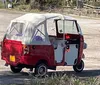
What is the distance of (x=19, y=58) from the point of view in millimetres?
13172

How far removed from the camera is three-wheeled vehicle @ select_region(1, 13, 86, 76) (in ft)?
43.3

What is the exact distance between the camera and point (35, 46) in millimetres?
13305

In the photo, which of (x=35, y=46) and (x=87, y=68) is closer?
(x=35, y=46)

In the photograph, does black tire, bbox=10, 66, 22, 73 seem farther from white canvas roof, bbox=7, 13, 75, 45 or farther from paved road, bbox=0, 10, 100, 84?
white canvas roof, bbox=7, 13, 75, 45

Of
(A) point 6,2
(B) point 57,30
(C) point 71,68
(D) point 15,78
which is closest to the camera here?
(D) point 15,78

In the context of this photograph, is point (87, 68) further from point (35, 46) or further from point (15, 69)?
point (35, 46)

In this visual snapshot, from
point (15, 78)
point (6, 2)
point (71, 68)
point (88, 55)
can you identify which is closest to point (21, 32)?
point (15, 78)

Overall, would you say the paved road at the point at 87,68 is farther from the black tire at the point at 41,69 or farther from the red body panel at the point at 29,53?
Answer: the red body panel at the point at 29,53

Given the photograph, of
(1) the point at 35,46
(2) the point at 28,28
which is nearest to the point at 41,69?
(1) the point at 35,46

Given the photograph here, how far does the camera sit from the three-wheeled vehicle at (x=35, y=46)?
13.2 metres

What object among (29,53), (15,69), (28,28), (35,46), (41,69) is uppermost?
(28,28)

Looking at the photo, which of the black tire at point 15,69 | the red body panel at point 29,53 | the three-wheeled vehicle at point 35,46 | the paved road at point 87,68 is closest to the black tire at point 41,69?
the three-wheeled vehicle at point 35,46

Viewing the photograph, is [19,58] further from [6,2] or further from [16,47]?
[6,2]

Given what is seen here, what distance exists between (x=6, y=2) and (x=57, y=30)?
43.1 m
